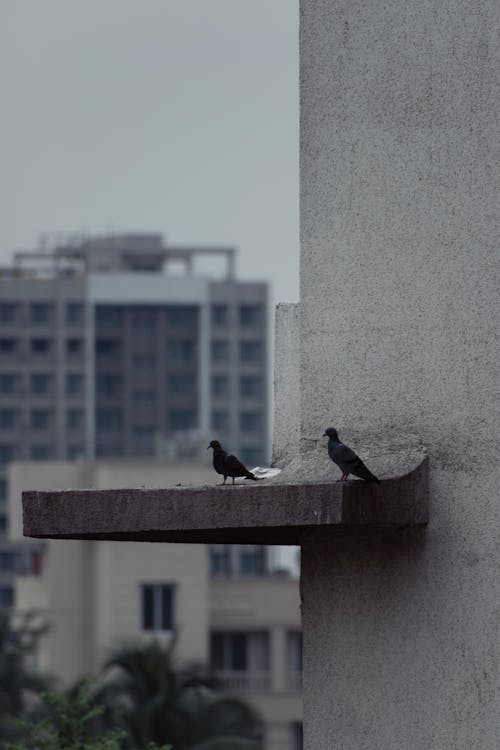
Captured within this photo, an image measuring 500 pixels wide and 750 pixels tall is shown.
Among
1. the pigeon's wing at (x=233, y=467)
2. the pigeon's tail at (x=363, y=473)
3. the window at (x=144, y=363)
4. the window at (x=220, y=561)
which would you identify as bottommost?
the window at (x=220, y=561)

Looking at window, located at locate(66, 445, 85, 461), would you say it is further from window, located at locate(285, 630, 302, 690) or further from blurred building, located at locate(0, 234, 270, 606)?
window, located at locate(285, 630, 302, 690)

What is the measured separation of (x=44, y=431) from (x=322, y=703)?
411 ft

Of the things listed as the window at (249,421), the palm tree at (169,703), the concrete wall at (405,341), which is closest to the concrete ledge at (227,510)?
the concrete wall at (405,341)

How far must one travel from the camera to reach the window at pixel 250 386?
136875mm

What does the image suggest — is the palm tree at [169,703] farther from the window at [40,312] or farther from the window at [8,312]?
the window at [40,312]

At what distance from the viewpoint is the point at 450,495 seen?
822 cm

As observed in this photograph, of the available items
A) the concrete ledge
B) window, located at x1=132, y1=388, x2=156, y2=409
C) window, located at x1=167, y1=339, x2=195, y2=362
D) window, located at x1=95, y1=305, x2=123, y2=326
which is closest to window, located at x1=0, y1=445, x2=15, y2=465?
window, located at x1=132, y1=388, x2=156, y2=409

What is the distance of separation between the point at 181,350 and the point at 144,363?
228 centimetres

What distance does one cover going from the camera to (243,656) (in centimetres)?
6372

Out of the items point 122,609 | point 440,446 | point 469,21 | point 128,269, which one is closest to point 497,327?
point 440,446

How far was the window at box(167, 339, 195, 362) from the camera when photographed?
13338 centimetres

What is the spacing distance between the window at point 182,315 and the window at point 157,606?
6858cm

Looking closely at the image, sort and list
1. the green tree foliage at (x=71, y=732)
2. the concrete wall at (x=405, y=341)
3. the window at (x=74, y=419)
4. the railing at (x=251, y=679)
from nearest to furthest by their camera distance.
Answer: the concrete wall at (x=405, y=341) → the green tree foliage at (x=71, y=732) → the railing at (x=251, y=679) → the window at (x=74, y=419)

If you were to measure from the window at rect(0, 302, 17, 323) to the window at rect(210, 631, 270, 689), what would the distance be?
6778cm
